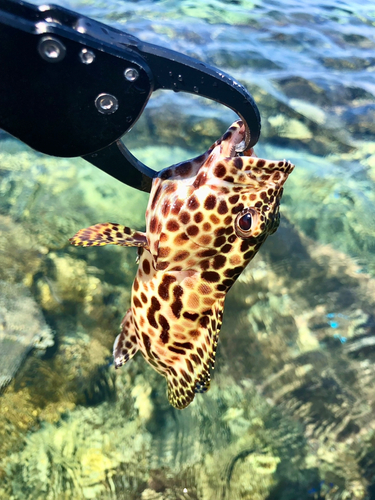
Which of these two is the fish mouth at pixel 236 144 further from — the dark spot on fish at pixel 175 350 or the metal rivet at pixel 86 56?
the dark spot on fish at pixel 175 350

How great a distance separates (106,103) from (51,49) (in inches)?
14.7

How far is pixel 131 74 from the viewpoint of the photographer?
219 centimetres

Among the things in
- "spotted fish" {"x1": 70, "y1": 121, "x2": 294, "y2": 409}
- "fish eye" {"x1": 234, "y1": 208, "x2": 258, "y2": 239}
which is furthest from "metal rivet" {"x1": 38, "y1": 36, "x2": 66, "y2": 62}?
"fish eye" {"x1": 234, "y1": 208, "x2": 258, "y2": 239}

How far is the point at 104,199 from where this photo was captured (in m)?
6.27

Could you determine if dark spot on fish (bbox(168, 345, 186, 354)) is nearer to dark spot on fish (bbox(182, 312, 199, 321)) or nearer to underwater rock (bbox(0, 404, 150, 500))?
dark spot on fish (bbox(182, 312, 199, 321))

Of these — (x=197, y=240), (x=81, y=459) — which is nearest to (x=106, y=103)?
(x=197, y=240)

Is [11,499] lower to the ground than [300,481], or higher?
lower

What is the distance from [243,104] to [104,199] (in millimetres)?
4250

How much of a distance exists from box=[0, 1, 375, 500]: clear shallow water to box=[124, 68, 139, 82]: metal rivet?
347cm

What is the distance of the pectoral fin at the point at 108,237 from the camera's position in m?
2.90

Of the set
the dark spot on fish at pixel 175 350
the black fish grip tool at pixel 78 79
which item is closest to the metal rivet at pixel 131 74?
the black fish grip tool at pixel 78 79

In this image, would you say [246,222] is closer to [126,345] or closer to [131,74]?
[131,74]

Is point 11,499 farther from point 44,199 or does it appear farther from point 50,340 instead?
point 44,199

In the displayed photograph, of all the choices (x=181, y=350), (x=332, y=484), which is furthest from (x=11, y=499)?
(x=332, y=484)
